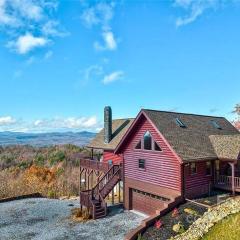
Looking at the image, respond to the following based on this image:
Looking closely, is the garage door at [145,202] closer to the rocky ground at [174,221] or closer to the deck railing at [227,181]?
the rocky ground at [174,221]

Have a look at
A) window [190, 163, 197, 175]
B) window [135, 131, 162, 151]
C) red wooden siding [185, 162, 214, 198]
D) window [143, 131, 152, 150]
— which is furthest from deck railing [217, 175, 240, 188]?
window [143, 131, 152, 150]

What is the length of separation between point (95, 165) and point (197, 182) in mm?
11880

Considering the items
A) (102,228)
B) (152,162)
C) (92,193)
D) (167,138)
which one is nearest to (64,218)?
(92,193)

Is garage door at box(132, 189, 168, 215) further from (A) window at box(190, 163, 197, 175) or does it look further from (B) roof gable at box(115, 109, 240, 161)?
(B) roof gable at box(115, 109, 240, 161)

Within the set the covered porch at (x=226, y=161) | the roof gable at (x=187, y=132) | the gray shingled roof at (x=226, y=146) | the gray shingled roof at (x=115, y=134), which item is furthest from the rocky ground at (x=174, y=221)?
the gray shingled roof at (x=115, y=134)

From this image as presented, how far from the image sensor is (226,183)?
24344 mm

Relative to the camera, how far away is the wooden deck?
76.4 ft

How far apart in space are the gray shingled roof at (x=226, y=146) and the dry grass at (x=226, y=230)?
8.38m

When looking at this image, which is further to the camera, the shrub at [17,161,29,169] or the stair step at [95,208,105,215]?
the shrub at [17,161,29,169]

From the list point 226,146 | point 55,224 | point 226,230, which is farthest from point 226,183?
point 55,224

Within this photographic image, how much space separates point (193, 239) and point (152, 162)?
426 inches

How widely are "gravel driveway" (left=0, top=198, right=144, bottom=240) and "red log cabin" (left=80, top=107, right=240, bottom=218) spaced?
1.60m

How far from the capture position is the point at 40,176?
151 ft

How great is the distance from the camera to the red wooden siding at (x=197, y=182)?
2248 centimetres
